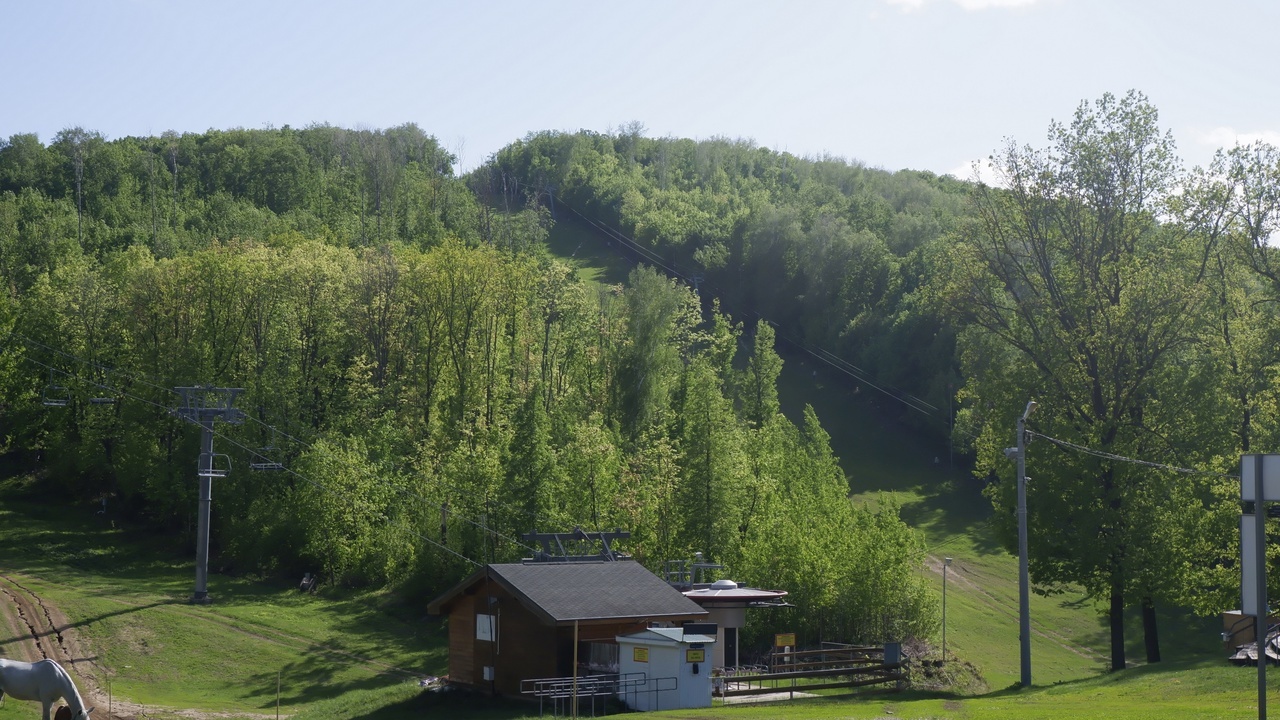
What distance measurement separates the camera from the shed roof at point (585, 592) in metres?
35.1

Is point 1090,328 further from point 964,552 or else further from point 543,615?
point 964,552

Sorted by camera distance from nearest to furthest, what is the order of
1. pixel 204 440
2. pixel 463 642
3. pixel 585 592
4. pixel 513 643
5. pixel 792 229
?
1. pixel 513 643
2. pixel 585 592
3. pixel 463 642
4. pixel 204 440
5. pixel 792 229

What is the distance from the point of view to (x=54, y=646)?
44812mm

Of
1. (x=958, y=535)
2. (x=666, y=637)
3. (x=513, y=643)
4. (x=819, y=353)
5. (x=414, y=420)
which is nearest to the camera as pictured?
(x=666, y=637)

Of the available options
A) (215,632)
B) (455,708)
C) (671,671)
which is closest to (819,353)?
(215,632)

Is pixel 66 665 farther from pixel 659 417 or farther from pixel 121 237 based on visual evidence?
pixel 121 237

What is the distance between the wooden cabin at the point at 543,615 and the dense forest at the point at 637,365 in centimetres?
1223

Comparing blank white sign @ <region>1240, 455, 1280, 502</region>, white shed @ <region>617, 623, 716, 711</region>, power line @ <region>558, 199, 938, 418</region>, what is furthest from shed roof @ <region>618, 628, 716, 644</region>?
power line @ <region>558, 199, 938, 418</region>

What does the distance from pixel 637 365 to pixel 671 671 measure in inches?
1579

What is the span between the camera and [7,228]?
100875 mm

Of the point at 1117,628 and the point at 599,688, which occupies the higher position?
the point at 1117,628

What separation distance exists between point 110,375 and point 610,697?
51.3 meters

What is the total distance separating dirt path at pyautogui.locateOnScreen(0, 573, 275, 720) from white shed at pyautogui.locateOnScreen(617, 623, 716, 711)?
12289mm

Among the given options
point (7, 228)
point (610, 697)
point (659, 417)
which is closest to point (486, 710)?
point (610, 697)
